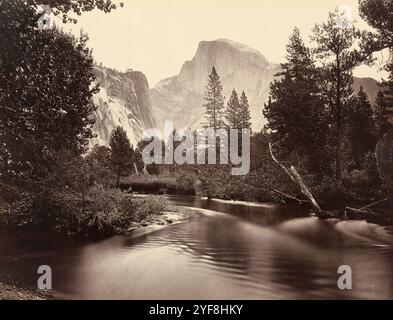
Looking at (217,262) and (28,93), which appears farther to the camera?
(28,93)

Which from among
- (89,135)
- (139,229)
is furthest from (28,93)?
(89,135)

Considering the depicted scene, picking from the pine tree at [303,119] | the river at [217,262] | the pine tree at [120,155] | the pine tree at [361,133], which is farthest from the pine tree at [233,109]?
the river at [217,262]

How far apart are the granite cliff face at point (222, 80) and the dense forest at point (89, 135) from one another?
3421 inches

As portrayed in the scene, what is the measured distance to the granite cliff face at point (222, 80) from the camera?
409 ft

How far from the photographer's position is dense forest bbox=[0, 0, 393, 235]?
15.9 metres

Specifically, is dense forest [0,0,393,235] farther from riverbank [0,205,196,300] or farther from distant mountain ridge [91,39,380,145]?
distant mountain ridge [91,39,380,145]

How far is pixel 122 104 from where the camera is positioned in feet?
504

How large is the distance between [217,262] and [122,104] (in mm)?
145845

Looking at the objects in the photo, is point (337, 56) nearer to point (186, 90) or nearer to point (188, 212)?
point (188, 212)

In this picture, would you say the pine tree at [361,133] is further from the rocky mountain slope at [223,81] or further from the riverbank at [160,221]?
the rocky mountain slope at [223,81]

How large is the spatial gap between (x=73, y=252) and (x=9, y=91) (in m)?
7.12

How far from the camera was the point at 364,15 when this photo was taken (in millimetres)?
26375

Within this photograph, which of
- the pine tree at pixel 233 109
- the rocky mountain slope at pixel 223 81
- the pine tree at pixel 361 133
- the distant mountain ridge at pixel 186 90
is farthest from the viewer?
the rocky mountain slope at pixel 223 81
